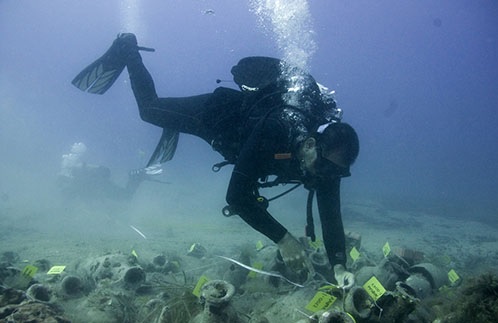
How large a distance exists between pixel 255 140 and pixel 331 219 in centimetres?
156

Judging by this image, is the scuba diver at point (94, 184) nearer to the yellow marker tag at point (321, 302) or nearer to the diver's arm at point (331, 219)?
the diver's arm at point (331, 219)

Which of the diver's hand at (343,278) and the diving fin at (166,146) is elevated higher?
the diving fin at (166,146)

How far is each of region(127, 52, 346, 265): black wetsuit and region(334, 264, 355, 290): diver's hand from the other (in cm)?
34

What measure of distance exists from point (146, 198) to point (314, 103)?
22.4 m

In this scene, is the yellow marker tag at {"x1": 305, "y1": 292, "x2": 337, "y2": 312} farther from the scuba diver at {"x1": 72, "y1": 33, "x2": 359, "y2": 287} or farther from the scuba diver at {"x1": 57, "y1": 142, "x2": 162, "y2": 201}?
the scuba diver at {"x1": 57, "y1": 142, "x2": 162, "y2": 201}

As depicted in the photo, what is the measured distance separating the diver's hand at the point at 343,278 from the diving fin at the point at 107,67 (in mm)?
5952

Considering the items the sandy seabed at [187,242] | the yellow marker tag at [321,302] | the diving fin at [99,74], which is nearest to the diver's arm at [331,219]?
the sandy seabed at [187,242]

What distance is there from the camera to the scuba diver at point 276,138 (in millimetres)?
3676

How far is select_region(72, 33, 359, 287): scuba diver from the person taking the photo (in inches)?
145

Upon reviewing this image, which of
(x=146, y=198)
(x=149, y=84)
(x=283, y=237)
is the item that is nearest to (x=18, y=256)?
(x=149, y=84)

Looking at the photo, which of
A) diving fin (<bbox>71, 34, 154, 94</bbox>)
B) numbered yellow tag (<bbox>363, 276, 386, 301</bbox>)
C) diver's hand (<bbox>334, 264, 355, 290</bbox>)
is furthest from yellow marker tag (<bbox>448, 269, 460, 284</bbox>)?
diving fin (<bbox>71, 34, 154, 94</bbox>)

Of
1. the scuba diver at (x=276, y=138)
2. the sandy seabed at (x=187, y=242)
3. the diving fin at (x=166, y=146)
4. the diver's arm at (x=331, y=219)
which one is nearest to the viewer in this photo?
the scuba diver at (x=276, y=138)

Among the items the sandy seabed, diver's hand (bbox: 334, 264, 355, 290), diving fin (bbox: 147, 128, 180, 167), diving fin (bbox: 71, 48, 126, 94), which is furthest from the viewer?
diving fin (bbox: 71, 48, 126, 94)

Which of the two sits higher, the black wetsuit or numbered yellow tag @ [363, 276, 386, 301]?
the black wetsuit
